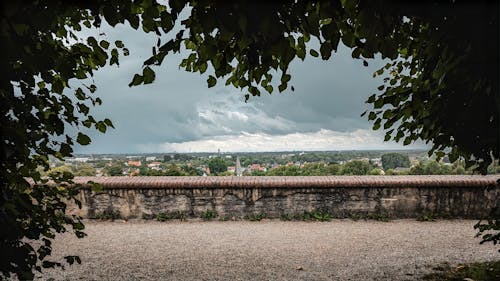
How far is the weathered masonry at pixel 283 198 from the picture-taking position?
27.3 feet

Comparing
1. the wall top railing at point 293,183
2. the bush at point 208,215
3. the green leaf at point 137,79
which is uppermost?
the green leaf at point 137,79

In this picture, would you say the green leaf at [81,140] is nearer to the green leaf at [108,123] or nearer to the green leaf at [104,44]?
the green leaf at [108,123]

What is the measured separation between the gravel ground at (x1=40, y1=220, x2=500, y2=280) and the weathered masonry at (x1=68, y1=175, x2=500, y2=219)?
356 millimetres

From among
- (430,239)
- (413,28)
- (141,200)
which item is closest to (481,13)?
(413,28)

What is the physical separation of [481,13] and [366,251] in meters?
4.56

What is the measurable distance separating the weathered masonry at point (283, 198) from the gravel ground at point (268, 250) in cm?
36

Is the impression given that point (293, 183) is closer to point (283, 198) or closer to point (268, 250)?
point (283, 198)

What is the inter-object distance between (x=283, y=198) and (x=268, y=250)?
258cm

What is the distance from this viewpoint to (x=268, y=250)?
598 cm

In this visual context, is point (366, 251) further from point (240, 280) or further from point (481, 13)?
point (481, 13)

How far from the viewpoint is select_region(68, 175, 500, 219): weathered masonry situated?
8.33 meters

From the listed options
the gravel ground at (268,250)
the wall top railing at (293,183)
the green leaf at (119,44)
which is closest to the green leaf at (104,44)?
the green leaf at (119,44)

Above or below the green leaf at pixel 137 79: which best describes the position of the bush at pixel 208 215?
below

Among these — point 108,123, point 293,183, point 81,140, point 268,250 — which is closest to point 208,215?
point 293,183
